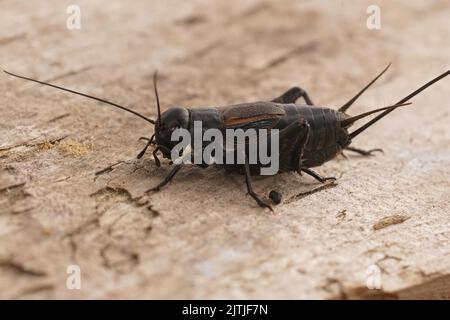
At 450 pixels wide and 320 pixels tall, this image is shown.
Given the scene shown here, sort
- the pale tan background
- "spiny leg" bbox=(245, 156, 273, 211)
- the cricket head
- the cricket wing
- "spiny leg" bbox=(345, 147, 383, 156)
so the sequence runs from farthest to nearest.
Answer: "spiny leg" bbox=(345, 147, 383, 156) → the cricket wing → the cricket head → "spiny leg" bbox=(245, 156, 273, 211) → the pale tan background

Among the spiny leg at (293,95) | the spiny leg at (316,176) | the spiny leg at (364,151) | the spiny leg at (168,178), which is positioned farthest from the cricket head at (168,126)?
the spiny leg at (364,151)

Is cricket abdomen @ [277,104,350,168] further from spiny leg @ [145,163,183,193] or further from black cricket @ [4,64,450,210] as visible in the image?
spiny leg @ [145,163,183,193]

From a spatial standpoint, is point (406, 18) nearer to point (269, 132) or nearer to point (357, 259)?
point (269, 132)

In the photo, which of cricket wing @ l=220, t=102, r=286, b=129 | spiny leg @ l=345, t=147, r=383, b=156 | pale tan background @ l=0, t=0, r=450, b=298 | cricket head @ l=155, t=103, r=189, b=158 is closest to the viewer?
pale tan background @ l=0, t=0, r=450, b=298

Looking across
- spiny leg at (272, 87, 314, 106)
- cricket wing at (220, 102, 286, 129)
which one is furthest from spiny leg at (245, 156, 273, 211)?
spiny leg at (272, 87, 314, 106)

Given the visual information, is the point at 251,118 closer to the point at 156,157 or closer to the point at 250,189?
the point at 250,189

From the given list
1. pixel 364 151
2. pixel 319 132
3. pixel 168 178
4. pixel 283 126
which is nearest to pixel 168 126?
pixel 168 178

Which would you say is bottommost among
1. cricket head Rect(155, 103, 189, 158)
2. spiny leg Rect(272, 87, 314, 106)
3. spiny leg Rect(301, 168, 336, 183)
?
spiny leg Rect(301, 168, 336, 183)
